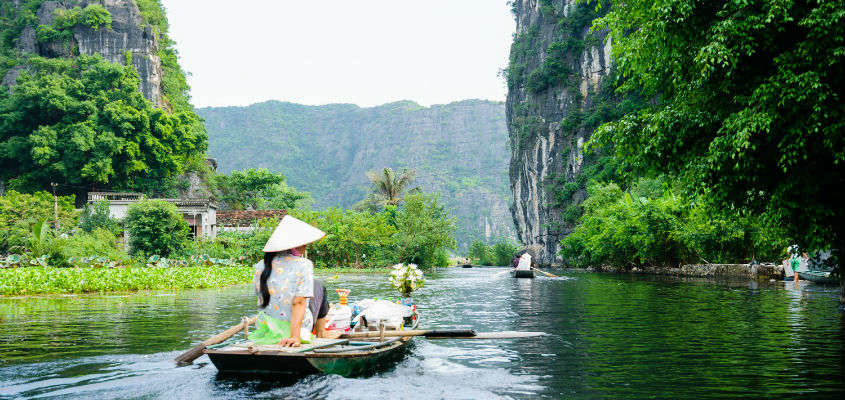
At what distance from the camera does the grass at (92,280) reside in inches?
674

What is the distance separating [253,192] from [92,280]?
4120 centimetres

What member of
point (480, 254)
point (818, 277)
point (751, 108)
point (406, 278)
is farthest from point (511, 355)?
point (480, 254)

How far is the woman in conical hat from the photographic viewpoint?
5.83m

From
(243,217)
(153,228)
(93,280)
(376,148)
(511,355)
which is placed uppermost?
(376,148)

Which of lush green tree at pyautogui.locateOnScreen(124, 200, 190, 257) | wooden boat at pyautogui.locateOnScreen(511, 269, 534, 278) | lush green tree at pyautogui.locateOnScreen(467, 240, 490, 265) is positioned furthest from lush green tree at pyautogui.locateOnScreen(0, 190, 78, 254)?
lush green tree at pyautogui.locateOnScreen(467, 240, 490, 265)

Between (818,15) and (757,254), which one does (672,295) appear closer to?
(818,15)

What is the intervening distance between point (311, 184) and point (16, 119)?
311ft

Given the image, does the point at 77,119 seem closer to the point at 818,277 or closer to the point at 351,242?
the point at 351,242

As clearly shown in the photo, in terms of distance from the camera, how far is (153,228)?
32.8 meters

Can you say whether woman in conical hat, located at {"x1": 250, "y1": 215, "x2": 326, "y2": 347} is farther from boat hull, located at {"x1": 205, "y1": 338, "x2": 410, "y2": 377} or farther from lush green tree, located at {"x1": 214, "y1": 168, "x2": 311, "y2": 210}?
lush green tree, located at {"x1": 214, "y1": 168, "x2": 311, "y2": 210}

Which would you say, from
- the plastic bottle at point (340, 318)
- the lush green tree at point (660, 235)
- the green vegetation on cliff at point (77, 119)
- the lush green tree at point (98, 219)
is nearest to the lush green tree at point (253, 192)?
the green vegetation on cliff at point (77, 119)

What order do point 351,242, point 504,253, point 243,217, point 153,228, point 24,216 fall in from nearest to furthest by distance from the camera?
point 153,228 → point 24,216 → point 351,242 → point 243,217 → point 504,253

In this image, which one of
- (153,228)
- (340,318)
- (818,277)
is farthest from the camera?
(153,228)

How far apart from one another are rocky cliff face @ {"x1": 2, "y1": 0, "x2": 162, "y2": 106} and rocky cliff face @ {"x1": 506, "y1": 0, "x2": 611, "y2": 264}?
3699 cm
